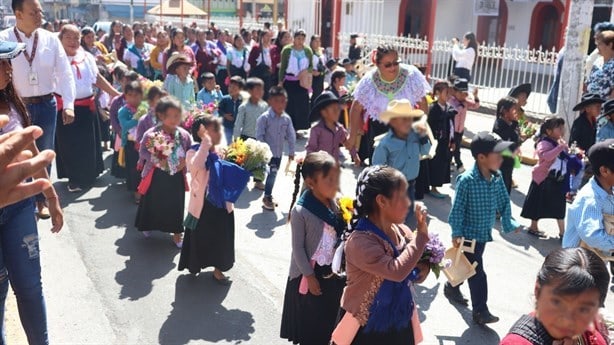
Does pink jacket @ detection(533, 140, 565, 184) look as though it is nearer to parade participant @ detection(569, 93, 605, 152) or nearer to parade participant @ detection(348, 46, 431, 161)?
parade participant @ detection(569, 93, 605, 152)

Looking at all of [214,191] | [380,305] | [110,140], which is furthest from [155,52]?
[380,305]

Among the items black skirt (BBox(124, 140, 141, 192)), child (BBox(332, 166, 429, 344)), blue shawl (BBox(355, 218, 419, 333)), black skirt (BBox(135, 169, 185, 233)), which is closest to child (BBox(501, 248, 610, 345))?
child (BBox(332, 166, 429, 344))

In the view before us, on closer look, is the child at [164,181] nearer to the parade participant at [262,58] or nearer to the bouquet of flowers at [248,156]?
the bouquet of flowers at [248,156]

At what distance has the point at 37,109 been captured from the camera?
18.5 ft

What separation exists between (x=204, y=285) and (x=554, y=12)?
1747 centimetres

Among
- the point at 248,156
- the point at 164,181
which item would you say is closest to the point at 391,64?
the point at 248,156

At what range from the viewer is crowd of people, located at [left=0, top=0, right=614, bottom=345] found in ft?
7.34

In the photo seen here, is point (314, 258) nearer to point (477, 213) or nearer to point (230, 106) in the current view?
point (477, 213)

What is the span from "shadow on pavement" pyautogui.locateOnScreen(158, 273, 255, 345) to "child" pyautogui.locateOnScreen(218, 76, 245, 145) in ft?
11.4

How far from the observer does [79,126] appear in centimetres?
748

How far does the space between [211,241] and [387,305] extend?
2.44 metres

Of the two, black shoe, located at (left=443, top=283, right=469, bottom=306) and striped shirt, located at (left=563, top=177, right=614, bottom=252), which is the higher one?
striped shirt, located at (left=563, top=177, right=614, bottom=252)

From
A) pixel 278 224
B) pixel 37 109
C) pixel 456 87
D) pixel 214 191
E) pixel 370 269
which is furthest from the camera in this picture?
pixel 456 87

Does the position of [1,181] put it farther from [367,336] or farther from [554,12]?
[554,12]
